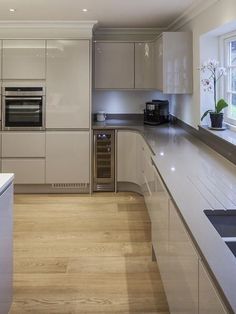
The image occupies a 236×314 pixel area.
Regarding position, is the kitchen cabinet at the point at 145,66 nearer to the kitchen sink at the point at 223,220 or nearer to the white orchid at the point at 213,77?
the white orchid at the point at 213,77

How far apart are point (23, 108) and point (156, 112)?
5.83 ft

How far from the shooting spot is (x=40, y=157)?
5109 millimetres

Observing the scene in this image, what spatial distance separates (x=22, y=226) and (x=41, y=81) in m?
2.00

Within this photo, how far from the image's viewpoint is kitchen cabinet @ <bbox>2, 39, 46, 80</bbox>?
4969mm

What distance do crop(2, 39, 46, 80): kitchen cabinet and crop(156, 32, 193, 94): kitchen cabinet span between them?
1.56 metres

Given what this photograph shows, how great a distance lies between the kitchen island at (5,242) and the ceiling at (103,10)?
7.90 feet

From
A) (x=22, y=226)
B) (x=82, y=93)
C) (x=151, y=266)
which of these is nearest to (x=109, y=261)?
(x=151, y=266)

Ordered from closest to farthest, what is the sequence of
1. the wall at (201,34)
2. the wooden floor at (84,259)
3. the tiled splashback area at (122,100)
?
the wooden floor at (84,259)
the wall at (201,34)
the tiled splashback area at (122,100)

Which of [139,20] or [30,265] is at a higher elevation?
[139,20]

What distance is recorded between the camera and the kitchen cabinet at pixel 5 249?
6.69 feet

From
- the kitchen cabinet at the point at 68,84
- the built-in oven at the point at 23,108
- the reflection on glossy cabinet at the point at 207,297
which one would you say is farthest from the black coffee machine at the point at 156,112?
the reflection on glossy cabinet at the point at 207,297

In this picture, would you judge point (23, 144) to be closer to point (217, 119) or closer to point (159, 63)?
point (159, 63)

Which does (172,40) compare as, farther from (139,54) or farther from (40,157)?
(40,157)

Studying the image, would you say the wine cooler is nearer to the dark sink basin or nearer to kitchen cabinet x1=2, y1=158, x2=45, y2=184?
kitchen cabinet x1=2, y1=158, x2=45, y2=184
